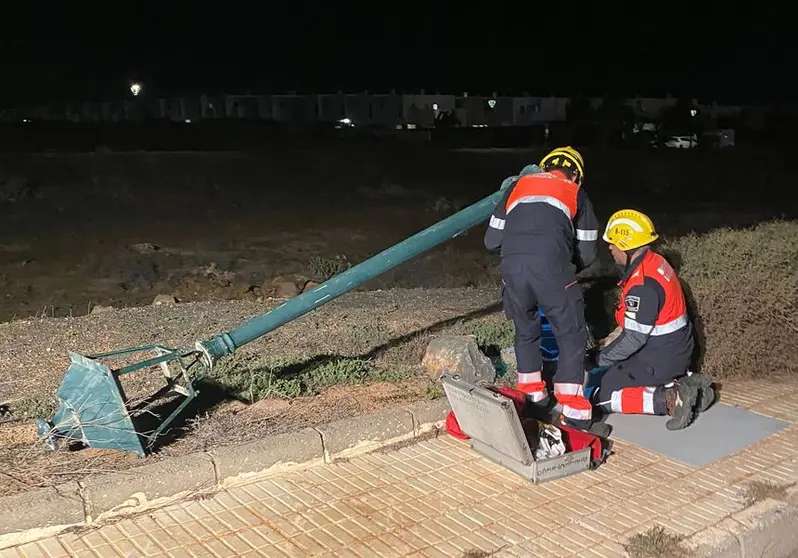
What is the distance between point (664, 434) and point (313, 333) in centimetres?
313

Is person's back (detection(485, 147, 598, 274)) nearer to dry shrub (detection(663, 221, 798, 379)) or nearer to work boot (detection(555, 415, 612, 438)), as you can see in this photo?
work boot (detection(555, 415, 612, 438))

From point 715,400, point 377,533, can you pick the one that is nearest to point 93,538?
point 377,533

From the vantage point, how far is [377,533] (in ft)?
12.6

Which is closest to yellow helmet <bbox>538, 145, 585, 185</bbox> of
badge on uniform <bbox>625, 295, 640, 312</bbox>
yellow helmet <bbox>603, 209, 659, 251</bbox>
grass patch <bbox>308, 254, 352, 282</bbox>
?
yellow helmet <bbox>603, 209, 659, 251</bbox>

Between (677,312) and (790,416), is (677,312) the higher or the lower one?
the higher one

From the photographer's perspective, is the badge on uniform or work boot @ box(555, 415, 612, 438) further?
the badge on uniform

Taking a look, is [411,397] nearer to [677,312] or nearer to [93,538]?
[677,312]

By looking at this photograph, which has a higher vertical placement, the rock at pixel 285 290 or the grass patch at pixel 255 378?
the grass patch at pixel 255 378

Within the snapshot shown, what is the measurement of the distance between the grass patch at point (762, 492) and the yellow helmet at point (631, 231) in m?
1.75

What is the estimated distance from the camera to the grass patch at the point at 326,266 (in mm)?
12016

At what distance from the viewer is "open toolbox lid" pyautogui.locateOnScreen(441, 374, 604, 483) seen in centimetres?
425

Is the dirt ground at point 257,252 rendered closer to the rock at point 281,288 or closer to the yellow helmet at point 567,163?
the rock at point 281,288

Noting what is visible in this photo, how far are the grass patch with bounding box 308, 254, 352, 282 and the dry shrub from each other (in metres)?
6.47

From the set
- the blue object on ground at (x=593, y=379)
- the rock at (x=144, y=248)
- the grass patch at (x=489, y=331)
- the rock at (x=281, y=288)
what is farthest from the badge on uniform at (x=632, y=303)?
the rock at (x=144, y=248)
